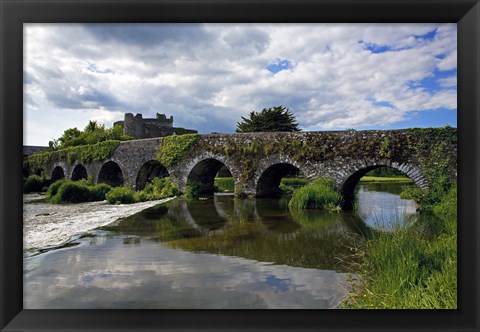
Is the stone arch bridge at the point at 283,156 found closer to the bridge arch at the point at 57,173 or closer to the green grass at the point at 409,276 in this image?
the bridge arch at the point at 57,173

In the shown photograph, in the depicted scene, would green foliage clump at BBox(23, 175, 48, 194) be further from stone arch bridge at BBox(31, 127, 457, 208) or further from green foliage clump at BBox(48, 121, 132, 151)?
green foliage clump at BBox(48, 121, 132, 151)

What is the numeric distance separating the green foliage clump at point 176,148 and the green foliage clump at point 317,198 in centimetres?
630

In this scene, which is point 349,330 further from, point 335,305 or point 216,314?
point 335,305

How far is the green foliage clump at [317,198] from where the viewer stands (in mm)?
11145

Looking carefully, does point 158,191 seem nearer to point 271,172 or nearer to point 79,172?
point 271,172

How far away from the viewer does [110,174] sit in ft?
70.7

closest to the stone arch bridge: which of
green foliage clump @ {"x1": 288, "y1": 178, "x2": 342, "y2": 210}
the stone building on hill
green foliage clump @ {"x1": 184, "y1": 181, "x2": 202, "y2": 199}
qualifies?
green foliage clump @ {"x1": 184, "y1": 181, "x2": 202, "y2": 199}

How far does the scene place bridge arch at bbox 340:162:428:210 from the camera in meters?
10.5

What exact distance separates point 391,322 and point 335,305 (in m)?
1.20

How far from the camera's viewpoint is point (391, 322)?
7.63 ft

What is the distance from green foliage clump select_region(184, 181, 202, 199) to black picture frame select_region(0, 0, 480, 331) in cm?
1295

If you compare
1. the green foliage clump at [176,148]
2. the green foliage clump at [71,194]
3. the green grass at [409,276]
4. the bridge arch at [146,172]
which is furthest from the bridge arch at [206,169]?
the green grass at [409,276]
